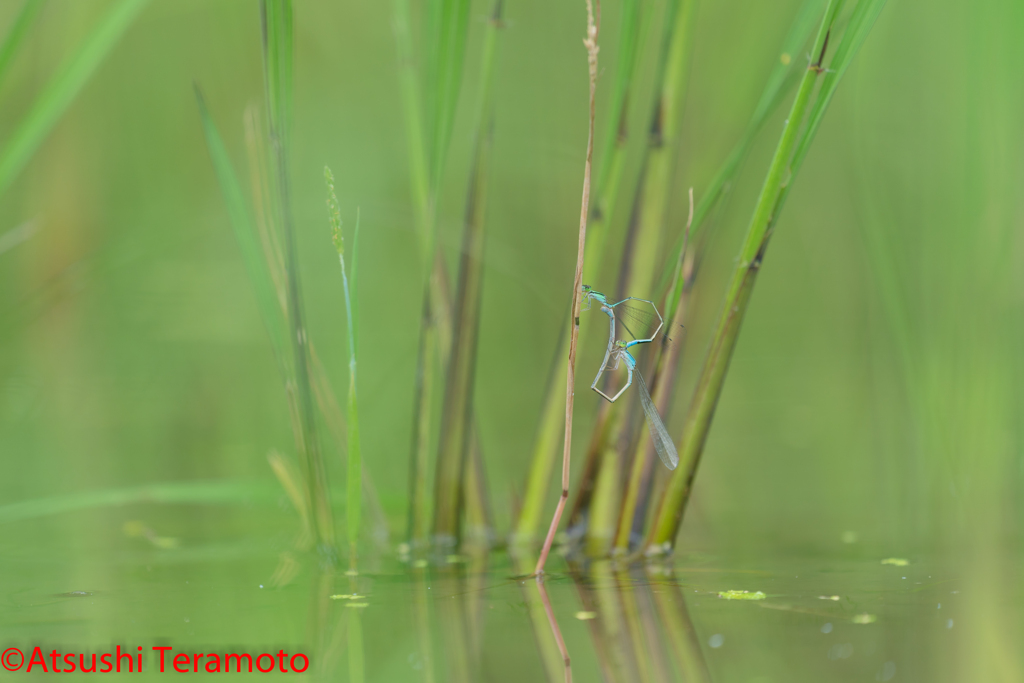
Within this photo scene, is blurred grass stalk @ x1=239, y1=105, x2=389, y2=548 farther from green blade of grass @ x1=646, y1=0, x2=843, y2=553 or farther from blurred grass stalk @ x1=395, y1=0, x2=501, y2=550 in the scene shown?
green blade of grass @ x1=646, y1=0, x2=843, y2=553

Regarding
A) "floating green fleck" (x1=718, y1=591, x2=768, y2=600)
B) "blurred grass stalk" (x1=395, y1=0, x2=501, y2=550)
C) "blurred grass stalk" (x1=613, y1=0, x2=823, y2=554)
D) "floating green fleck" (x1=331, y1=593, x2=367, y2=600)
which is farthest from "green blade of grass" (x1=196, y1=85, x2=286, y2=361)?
"floating green fleck" (x1=718, y1=591, x2=768, y2=600)

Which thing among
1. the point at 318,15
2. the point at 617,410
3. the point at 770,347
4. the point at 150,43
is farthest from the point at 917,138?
the point at 150,43

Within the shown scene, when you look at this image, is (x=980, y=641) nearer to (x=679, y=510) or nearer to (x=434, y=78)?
(x=679, y=510)

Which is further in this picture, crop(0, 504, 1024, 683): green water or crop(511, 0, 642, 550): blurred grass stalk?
crop(511, 0, 642, 550): blurred grass stalk

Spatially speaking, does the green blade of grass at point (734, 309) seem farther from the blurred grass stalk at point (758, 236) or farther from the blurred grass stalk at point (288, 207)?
the blurred grass stalk at point (288, 207)

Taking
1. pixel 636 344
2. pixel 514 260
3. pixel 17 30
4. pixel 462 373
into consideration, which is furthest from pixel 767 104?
pixel 17 30

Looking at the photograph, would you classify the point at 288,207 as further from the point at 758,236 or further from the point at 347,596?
the point at 758,236

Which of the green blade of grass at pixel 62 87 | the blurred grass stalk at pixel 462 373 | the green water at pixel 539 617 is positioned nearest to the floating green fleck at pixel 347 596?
the green water at pixel 539 617
